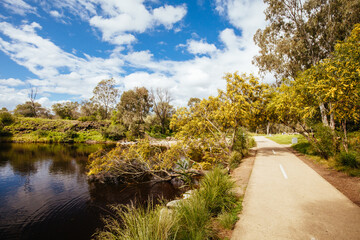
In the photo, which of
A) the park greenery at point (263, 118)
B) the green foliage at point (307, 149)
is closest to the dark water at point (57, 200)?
the park greenery at point (263, 118)

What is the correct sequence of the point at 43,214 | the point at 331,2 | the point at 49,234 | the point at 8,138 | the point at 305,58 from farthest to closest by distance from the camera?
the point at 8,138, the point at 305,58, the point at 331,2, the point at 43,214, the point at 49,234

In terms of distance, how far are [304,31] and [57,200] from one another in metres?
24.1

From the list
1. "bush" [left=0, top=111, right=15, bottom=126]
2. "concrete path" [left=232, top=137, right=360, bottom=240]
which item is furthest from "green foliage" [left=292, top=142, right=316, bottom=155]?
"bush" [left=0, top=111, right=15, bottom=126]

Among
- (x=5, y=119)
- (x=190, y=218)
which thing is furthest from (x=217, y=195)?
(x=5, y=119)

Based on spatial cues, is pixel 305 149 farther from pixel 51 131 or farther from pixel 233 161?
pixel 51 131

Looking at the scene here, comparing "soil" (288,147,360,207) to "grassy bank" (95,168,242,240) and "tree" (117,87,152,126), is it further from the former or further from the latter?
"tree" (117,87,152,126)

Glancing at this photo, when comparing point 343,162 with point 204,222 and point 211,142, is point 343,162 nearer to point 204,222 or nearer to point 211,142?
point 211,142

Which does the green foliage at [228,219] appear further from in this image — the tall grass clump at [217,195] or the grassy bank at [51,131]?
the grassy bank at [51,131]

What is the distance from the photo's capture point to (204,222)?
13.2 feet

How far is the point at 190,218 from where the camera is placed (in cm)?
403

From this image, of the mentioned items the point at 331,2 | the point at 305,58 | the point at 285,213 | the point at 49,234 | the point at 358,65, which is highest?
the point at 331,2

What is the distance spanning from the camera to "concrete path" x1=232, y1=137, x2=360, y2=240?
377 centimetres

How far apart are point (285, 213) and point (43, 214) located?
10040 mm

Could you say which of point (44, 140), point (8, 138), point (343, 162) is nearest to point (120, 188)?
point (343, 162)
